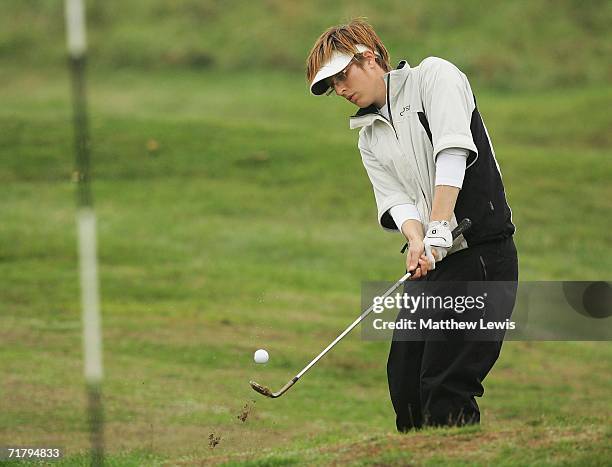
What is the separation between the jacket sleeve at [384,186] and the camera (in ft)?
21.5

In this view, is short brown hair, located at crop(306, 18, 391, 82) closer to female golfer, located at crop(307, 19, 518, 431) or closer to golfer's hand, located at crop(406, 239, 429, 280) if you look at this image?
female golfer, located at crop(307, 19, 518, 431)

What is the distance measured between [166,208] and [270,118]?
335 inches

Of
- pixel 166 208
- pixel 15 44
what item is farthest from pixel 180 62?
pixel 166 208

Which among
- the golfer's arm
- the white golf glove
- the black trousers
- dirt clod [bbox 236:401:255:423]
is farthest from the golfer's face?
dirt clod [bbox 236:401:255:423]

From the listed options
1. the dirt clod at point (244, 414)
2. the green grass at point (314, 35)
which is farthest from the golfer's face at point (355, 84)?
the green grass at point (314, 35)

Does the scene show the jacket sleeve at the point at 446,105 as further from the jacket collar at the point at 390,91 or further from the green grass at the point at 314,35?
the green grass at the point at 314,35

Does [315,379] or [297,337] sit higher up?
[297,337]

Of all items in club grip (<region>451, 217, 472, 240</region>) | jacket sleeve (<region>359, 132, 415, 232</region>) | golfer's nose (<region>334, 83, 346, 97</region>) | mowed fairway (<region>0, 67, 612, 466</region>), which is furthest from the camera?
mowed fairway (<region>0, 67, 612, 466</region>)

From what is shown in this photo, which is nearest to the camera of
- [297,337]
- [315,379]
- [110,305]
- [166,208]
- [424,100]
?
[424,100]

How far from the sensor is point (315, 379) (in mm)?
12344

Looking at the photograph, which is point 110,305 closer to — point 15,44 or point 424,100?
point 424,100

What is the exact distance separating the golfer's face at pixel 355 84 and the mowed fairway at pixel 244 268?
1914 millimetres

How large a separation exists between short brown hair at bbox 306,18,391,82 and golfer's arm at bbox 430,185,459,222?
2.81 feet

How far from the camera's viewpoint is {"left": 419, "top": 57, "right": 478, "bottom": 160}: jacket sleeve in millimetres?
5934
